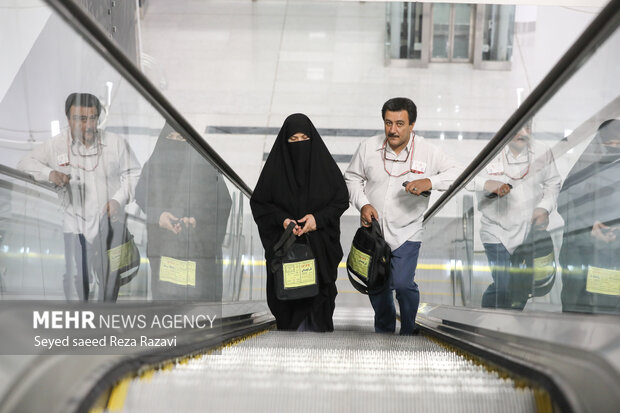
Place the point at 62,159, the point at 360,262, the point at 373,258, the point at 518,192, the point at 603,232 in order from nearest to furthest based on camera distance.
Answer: the point at 62,159
the point at 603,232
the point at 518,192
the point at 373,258
the point at 360,262

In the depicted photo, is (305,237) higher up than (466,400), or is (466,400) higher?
(305,237)

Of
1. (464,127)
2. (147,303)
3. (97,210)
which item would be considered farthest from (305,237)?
(464,127)

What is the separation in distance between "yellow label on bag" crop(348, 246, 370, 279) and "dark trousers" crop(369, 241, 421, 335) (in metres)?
0.19

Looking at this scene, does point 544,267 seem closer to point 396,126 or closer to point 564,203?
point 564,203

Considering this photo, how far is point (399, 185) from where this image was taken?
17.1 feet

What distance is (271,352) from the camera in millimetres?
3025

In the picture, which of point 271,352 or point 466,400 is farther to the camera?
point 271,352

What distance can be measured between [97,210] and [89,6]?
13.7 feet

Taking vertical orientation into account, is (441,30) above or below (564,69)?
above

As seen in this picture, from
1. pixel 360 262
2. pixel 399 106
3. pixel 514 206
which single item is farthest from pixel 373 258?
pixel 514 206

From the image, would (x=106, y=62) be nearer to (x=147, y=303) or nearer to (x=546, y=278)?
(x=147, y=303)

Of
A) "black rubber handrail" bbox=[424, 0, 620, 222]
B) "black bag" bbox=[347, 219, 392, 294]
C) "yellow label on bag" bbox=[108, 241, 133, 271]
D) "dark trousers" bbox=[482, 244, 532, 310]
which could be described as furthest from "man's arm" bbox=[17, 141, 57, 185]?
"black bag" bbox=[347, 219, 392, 294]

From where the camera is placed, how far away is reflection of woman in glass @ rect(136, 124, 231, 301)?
11.2 feet

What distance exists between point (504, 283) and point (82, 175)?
2.19 m
